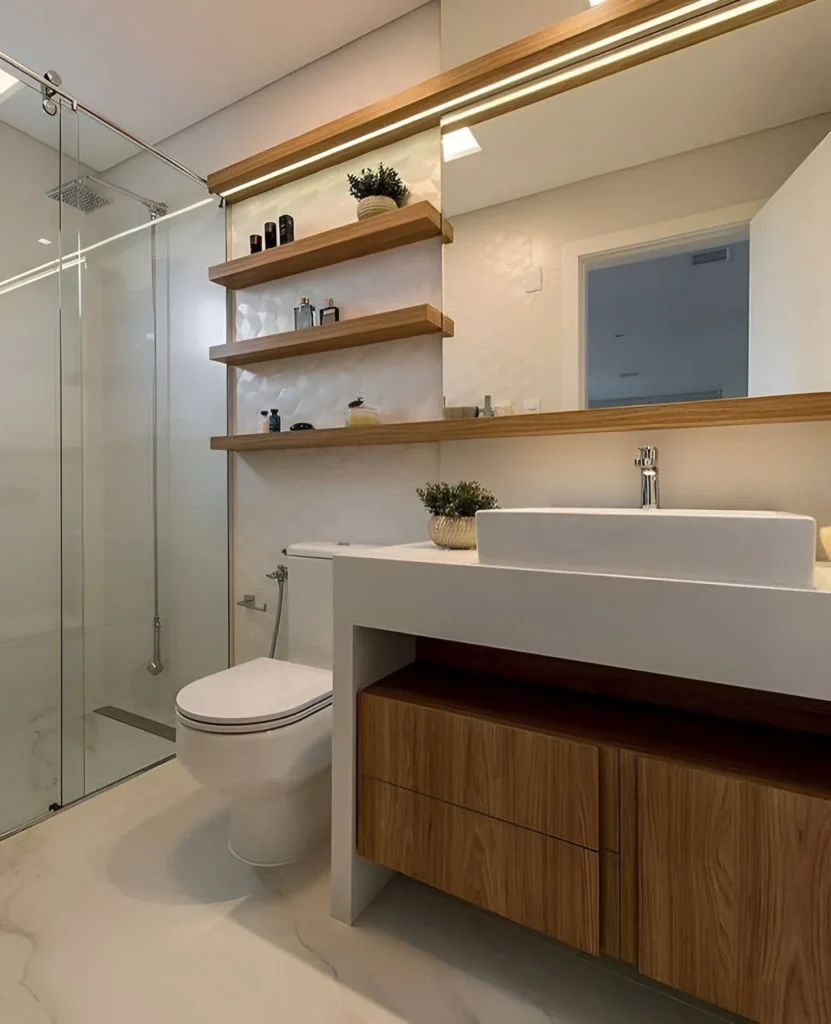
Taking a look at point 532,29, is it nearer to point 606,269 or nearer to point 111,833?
point 606,269

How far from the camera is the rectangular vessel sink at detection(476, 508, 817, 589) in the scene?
0.93m

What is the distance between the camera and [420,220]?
1.72 metres

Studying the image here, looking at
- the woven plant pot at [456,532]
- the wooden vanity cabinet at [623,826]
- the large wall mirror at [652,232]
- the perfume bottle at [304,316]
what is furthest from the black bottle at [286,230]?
the wooden vanity cabinet at [623,826]

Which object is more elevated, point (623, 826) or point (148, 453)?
point (148, 453)

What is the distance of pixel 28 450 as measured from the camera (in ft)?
6.84

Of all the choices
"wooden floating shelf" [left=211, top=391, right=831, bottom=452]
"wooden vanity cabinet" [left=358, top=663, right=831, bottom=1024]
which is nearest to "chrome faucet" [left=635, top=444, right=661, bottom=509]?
"wooden floating shelf" [left=211, top=391, right=831, bottom=452]

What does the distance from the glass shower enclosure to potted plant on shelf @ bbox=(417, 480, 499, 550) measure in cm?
115

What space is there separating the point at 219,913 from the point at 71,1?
275 cm

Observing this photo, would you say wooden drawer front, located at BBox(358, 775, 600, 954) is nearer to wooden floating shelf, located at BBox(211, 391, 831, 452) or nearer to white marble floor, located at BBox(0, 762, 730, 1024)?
white marble floor, located at BBox(0, 762, 730, 1024)

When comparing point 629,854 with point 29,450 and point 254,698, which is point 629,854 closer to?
point 254,698

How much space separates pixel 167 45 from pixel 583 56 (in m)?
1.50

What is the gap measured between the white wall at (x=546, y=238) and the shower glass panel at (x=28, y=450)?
151cm

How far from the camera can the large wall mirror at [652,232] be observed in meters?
1.30

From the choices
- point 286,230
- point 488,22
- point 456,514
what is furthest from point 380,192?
point 456,514
